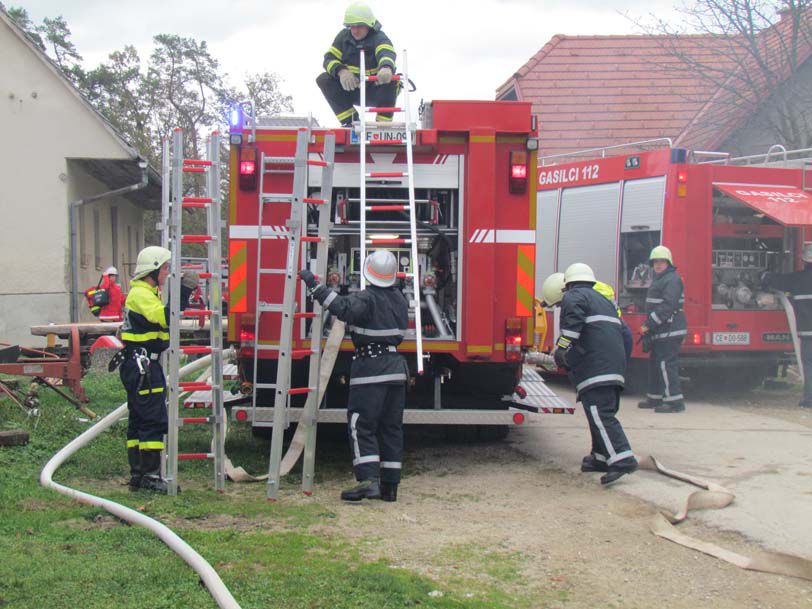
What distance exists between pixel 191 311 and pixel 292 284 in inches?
26.9

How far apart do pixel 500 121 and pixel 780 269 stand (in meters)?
5.86

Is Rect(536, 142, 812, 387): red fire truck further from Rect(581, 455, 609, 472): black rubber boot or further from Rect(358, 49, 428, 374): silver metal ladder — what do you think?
Rect(358, 49, 428, 374): silver metal ladder

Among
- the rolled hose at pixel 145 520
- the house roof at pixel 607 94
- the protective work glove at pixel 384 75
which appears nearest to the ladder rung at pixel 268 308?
the rolled hose at pixel 145 520

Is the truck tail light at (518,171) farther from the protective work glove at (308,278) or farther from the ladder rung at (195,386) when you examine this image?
the ladder rung at (195,386)

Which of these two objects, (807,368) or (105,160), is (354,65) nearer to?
(807,368)

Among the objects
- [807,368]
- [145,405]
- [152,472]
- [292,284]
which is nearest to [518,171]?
[292,284]

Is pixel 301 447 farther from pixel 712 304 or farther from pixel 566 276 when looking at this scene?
pixel 712 304

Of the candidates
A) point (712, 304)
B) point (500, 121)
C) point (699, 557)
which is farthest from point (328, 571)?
point (712, 304)

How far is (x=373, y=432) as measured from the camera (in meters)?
6.31

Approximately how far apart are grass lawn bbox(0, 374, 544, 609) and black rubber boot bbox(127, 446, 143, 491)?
9 cm

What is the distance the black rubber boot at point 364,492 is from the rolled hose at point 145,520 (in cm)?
147

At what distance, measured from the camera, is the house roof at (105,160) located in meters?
17.0

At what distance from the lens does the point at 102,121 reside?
1694 centimetres

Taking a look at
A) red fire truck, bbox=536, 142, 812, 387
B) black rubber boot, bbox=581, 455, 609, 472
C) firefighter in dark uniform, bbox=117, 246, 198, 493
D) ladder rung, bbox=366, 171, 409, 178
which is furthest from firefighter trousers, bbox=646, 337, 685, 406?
firefighter in dark uniform, bbox=117, 246, 198, 493
